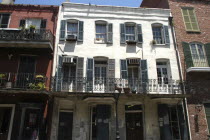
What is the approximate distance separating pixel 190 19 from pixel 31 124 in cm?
1406

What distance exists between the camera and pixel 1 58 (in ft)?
41.3

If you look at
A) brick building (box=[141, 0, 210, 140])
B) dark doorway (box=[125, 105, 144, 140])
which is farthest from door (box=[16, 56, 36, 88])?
brick building (box=[141, 0, 210, 140])

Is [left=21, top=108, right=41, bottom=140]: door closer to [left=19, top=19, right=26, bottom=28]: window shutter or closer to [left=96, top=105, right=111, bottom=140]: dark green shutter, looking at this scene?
[left=96, top=105, right=111, bottom=140]: dark green shutter

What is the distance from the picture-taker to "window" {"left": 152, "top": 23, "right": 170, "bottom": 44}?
1438cm

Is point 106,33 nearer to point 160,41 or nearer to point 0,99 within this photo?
point 160,41

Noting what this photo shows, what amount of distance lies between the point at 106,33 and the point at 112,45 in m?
1.14

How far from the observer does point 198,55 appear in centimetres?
1402

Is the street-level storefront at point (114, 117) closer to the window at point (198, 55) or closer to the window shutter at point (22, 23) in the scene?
the window at point (198, 55)

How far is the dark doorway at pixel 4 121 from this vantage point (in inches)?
440

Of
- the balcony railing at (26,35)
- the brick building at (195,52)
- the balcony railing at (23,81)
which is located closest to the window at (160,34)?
the brick building at (195,52)

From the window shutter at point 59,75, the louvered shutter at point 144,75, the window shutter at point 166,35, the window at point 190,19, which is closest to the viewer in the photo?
the window shutter at point 59,75

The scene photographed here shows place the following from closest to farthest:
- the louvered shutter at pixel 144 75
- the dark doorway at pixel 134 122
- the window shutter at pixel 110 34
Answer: the dark doorway at pixel 134 122, the louvered shutter at pixel 144 75, the window shutter at pixel 110 34

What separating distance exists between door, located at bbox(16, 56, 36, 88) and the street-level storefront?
202 centimetres

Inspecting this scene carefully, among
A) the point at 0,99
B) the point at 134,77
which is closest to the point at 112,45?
the point at 134,77
